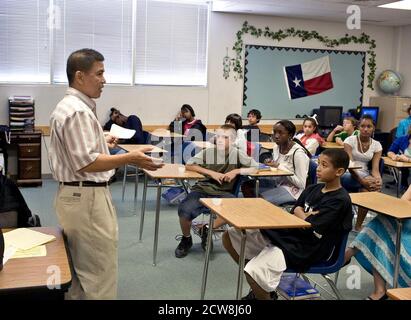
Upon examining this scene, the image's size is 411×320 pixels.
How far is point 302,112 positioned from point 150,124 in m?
3.04

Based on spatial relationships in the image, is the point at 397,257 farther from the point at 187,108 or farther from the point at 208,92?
the point at 208,92

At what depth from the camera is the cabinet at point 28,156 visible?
6.87 meters

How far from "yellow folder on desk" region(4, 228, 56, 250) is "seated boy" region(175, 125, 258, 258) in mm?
1942

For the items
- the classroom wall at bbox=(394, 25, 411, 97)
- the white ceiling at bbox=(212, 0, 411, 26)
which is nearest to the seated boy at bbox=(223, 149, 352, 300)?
the white ceiling at bbox=(212, 0, 411, 26)

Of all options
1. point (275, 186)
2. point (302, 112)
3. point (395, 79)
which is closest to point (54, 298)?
point (275, 186)

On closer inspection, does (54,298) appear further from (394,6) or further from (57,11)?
(394,6)

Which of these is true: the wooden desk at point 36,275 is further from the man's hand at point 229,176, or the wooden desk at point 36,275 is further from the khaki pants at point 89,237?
the man's hand at point 229,176

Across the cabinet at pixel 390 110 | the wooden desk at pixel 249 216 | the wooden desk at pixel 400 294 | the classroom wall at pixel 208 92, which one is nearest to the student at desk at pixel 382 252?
the wooden desk at pixel 249 216

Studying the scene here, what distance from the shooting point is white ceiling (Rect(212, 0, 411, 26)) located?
722cm

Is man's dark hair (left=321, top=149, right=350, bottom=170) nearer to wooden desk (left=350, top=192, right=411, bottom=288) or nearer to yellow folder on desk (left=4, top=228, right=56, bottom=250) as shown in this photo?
wooden desk (left=350, top=192, right=411, bottom=288)

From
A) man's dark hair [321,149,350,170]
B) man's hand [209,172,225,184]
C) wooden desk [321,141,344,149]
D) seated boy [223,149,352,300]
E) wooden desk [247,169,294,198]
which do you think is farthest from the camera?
wooden desk [321,141,344,149]

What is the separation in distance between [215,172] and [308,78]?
559 centimetres

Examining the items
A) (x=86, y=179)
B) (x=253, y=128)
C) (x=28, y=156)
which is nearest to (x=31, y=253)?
(x=86, y=179)

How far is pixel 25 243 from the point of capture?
2199 millimetres
